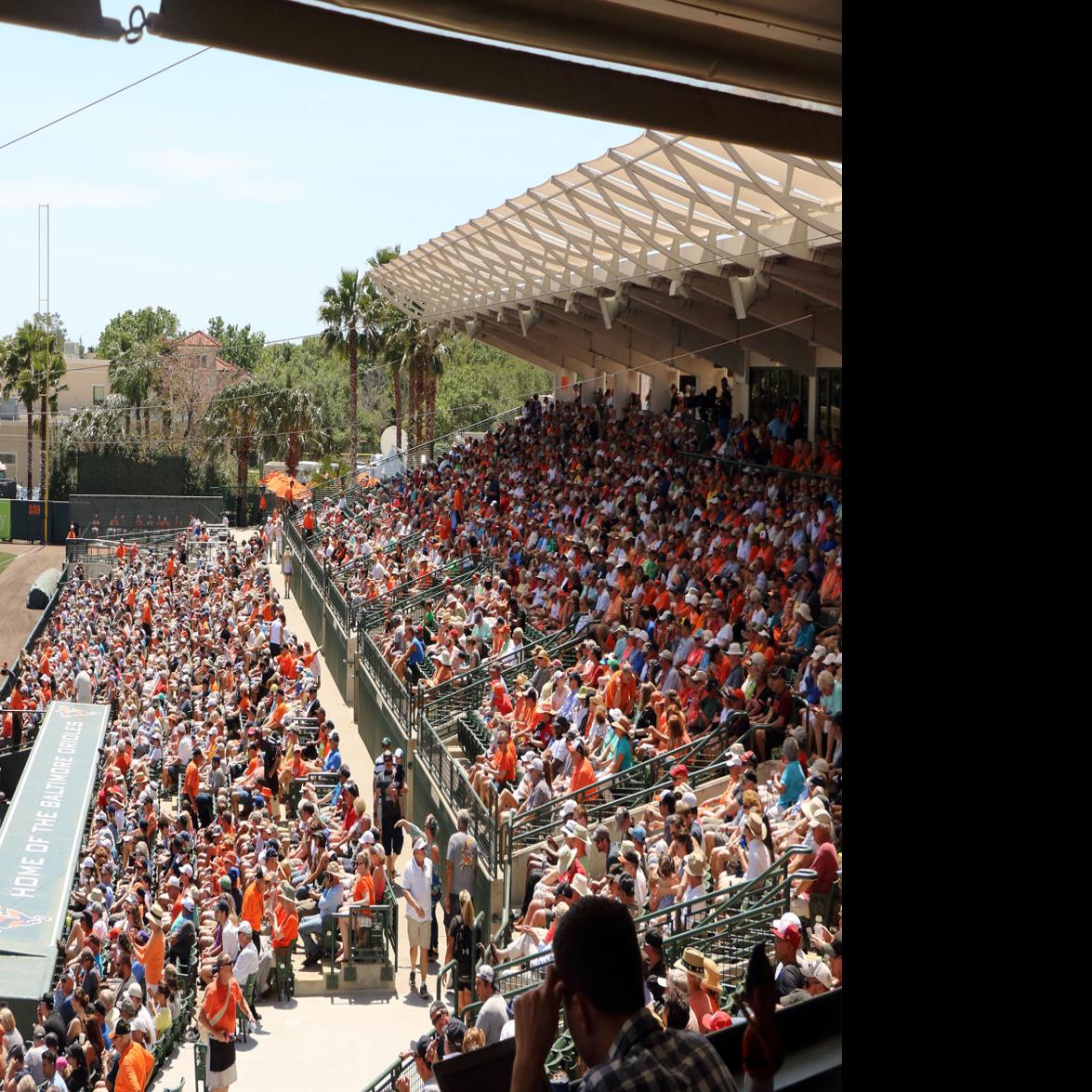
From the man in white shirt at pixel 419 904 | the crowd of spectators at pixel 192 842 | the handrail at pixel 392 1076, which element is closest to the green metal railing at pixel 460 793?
the man in white shirt at pixel 419 904

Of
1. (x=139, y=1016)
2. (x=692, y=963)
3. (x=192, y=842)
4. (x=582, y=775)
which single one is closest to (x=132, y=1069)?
(x=139, y=1016)

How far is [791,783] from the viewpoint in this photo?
10.2 m

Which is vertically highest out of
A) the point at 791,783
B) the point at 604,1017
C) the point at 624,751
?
the point at 604,1017

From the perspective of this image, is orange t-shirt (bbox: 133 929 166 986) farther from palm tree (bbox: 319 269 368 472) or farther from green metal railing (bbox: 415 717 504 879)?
palm tree (bbox: 319 269 368 472)

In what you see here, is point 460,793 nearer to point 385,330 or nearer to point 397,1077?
point 397,1077

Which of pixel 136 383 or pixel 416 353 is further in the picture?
pixel 136 383

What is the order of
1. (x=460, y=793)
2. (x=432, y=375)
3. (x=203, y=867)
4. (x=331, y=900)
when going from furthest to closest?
(x=432, y=375), (x=460, y=793), (x=203, y=867), (x=331, y=900)

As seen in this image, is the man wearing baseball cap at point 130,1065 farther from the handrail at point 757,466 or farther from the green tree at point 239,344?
the green tree at point 239,344

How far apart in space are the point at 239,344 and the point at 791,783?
8736 cm

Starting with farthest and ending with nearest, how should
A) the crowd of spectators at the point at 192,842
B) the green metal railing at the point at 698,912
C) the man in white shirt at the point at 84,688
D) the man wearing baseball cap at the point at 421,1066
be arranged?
the man in white shirt at the point at 84,688 → the crowd of spectators at the point at 192,842 → the green metal railing at the point at 698,912 → the man wearing baseball cap at the point at 421,1066

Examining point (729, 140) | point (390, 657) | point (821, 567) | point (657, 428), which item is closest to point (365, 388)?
point (657, 428)

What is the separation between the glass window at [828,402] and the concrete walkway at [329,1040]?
12671mm

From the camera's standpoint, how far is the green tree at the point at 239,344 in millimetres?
90375
